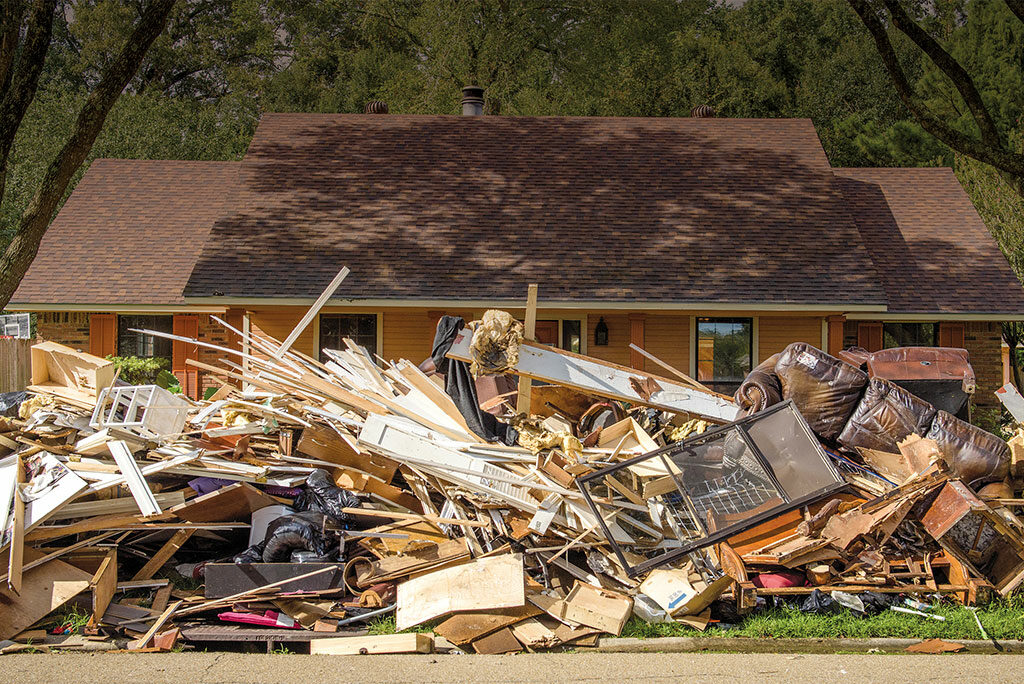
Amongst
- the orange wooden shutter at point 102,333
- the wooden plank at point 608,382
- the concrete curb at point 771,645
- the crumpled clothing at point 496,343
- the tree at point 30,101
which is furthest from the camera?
the orange wooden shutter at point 102,333

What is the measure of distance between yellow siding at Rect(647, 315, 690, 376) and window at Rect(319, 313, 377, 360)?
14.5 feet

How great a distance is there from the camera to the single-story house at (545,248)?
13992 mm

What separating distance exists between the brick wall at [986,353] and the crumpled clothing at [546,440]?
1082 cm

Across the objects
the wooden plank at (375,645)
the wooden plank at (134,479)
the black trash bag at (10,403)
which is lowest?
the wooden plank at (375,645)

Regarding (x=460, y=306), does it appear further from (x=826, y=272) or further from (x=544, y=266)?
(x=826, y=272)

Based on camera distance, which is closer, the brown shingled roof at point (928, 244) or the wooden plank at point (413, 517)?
the wooden plank at point (413, 517)

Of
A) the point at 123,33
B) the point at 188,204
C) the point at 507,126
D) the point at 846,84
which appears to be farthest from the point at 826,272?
the point at 123,33

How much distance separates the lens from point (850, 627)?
628 centimetres

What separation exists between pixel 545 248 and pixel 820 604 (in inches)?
357

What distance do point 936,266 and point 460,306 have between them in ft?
28.2

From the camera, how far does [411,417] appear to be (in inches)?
301

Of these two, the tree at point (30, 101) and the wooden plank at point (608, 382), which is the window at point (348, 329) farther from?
the wooden plank at point (608, 382)

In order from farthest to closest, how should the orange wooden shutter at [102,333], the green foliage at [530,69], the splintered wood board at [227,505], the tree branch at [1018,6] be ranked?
1. the green foliage at [530,69]
2. the orange wooden shutter at [102,333]
3. the tree branch at [1018,6]
4. the splintered wood board at [227,505]

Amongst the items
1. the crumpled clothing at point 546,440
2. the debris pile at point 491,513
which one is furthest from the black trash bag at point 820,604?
the crumpled clothing at point 546,440
